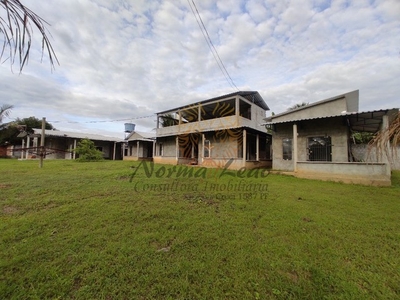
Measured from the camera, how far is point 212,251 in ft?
8.91

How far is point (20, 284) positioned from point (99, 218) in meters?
1.63

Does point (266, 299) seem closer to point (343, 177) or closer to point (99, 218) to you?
point (99, 218)

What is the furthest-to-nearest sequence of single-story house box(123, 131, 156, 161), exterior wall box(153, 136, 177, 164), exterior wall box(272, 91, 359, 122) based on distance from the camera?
single-story house box(123, 131, 156, 161), exterior wall box(153, 136, 177, 164), exterior wall box(272, 91, 359, 122)

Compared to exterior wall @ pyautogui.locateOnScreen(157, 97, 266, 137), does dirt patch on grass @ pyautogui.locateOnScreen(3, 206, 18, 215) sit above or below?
below

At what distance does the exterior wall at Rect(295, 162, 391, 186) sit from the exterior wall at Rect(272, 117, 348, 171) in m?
1.18

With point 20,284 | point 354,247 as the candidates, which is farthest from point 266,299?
point 20,284

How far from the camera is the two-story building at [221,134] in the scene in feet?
40.4

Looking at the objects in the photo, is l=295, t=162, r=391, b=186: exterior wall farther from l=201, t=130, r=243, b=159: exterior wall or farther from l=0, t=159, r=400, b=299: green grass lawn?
l=201, t=130, r=243, b=159: exterior wall

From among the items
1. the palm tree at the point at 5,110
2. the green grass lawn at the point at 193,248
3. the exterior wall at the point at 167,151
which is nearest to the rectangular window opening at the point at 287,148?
the green grass lawn at the point at 193,248

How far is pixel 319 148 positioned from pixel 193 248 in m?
9.88

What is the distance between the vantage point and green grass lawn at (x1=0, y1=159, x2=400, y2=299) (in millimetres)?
2037

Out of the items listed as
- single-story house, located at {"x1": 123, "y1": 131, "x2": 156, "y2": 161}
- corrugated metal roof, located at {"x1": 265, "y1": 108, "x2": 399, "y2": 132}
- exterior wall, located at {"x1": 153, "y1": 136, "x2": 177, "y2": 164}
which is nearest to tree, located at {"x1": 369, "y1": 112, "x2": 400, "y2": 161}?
corrugated metal roof, located at {"x1": 265, "y1": 108, "x2": 399, "y2": 132}

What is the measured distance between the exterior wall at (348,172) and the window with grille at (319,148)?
1306mm

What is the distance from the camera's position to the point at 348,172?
809 cm
